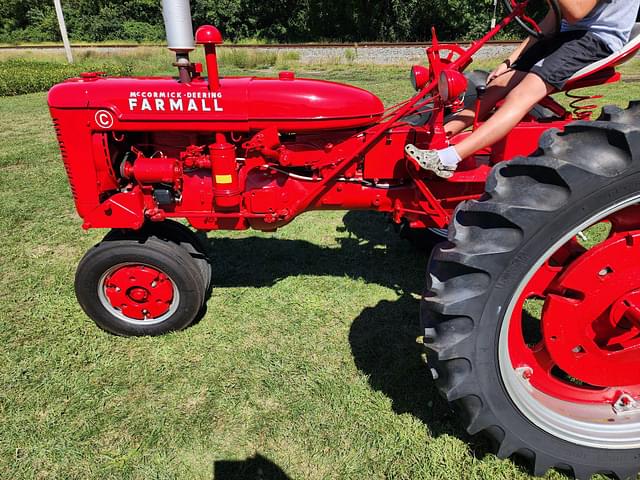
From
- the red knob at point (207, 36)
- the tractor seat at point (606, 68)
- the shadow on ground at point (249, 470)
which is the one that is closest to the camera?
the shadow on ground at point (249, 470)

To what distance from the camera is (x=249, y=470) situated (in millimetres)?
1962

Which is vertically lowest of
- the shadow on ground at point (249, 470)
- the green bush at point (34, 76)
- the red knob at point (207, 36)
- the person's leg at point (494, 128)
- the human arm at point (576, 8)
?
the shadow on ground at point (249, 470)

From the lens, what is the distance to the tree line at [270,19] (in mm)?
30984

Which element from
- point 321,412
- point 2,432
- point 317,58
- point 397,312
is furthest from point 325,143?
point 317,58

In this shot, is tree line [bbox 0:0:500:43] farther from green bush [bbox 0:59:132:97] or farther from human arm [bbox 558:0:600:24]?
human arm [bbox 558:0:600:24]

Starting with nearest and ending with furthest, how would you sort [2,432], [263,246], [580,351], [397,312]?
[580,351] → [2,432] → [397,312] → [263,246]

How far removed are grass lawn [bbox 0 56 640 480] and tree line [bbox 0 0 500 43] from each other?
31390 millimetres

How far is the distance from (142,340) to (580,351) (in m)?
2.24

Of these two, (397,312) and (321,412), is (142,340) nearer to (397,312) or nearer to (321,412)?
(321,412)

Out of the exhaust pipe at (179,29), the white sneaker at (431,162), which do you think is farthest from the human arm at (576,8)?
the exhaust pipe at (179,29)

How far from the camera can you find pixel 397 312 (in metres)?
2.94

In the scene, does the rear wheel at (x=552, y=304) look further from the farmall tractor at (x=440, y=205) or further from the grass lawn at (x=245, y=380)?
the grass lawn at (x=245, y=380)

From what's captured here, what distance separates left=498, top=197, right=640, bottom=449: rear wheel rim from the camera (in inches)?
68.9

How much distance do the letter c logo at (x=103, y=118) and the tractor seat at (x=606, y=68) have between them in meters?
2.24
